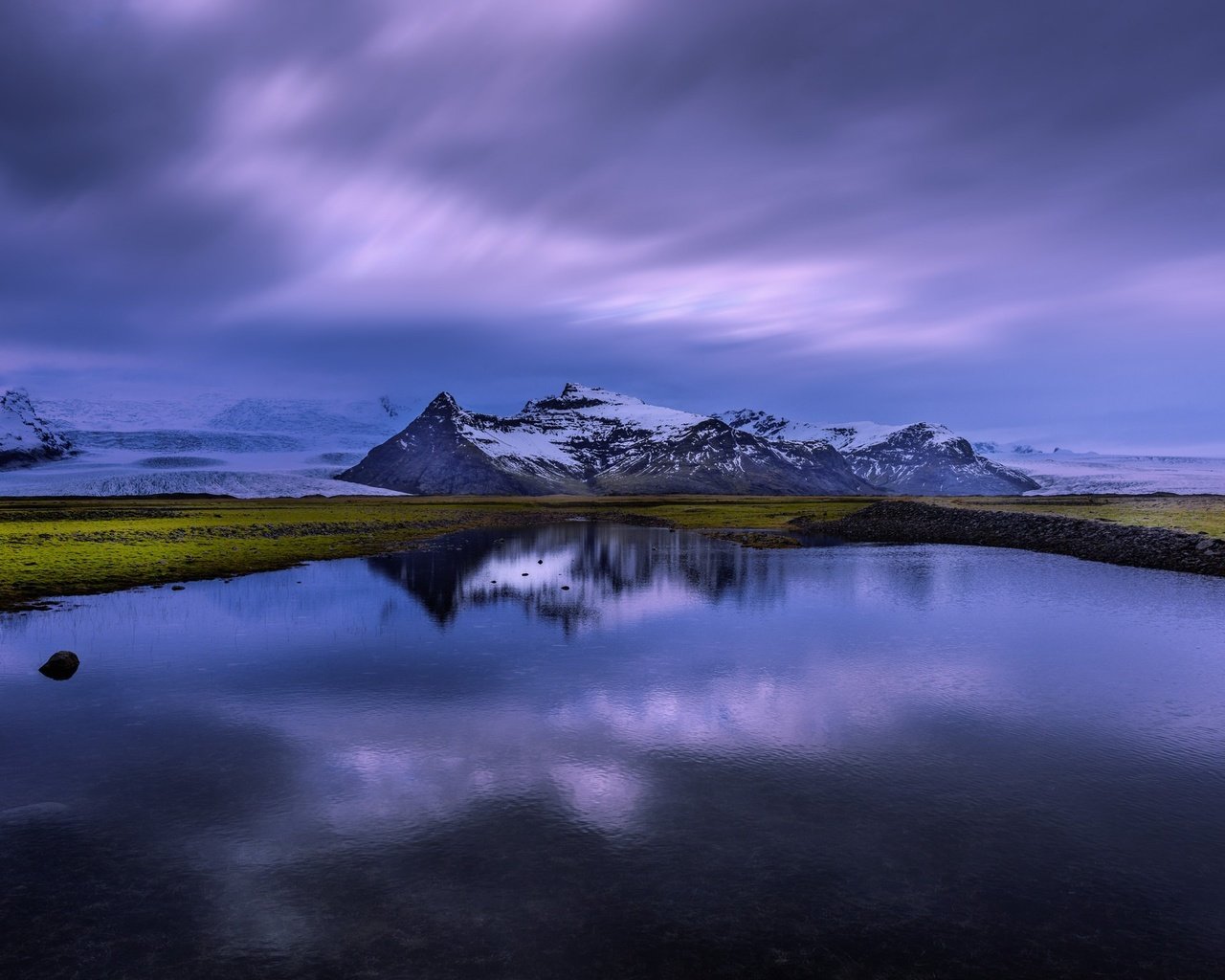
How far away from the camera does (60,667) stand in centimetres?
2453

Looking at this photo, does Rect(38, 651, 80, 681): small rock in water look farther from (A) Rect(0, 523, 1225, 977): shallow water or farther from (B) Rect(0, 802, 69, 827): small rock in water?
(B) Rect(0, 802, 69, 827): small rock in water

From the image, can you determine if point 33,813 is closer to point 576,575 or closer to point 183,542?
point 576,575

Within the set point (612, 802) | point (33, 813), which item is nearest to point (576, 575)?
point (612, 802)

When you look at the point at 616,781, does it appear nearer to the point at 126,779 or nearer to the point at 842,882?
the point at 842,882

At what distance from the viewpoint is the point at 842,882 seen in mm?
11867

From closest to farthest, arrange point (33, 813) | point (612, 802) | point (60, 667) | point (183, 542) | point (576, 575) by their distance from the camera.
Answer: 1. point (33, 813)
2. point (612, 802)
3. point (60, 667)
4. point (576, 575)
5. point (183, 542)

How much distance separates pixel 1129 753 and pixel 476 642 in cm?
2193

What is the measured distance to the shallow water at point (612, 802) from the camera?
33.9 ft

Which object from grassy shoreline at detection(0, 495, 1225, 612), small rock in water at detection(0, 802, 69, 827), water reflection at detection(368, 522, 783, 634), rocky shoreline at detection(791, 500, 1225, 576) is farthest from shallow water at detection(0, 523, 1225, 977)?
rocky shoreline at detection(791, 500, 1225, 576)

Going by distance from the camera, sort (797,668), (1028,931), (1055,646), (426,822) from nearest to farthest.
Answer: (1028,931) < (426,822) < (797,668) < (1055,646)

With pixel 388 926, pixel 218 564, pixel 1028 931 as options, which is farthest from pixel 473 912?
pixel 218 564

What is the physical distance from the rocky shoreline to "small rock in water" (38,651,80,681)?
6484 centimetres

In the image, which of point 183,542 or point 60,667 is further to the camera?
point 183,542

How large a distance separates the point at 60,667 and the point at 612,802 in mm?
20872
